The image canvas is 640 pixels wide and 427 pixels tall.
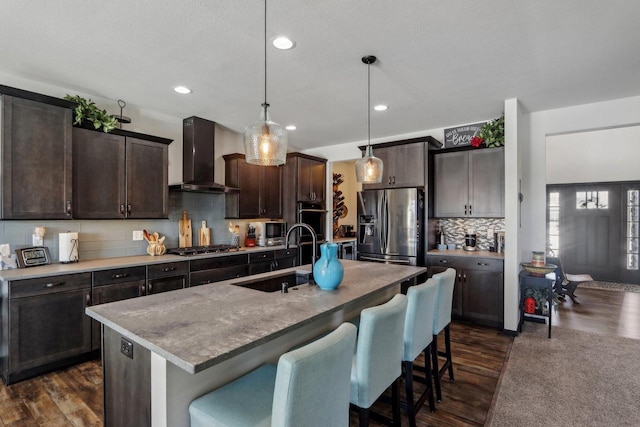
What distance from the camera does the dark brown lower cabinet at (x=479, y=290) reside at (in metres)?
3.90

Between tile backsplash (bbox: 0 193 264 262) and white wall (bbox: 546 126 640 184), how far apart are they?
21.5 ft

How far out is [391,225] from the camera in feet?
15.3

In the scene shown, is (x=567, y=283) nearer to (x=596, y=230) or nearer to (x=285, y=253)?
(x=596, y=230)

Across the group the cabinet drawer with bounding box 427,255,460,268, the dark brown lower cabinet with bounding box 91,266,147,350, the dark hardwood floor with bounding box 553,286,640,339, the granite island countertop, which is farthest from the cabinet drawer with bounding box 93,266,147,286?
the dark hardwood floor with bounding box 553,286,640,339

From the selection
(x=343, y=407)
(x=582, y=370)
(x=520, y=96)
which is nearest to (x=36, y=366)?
(x=343, y=407)

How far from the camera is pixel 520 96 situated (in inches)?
141

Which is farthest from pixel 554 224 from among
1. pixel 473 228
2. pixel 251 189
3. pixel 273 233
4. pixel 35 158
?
pixel 35 158

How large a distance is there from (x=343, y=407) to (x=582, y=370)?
9.00ft

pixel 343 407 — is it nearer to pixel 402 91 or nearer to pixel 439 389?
pixel 439 389

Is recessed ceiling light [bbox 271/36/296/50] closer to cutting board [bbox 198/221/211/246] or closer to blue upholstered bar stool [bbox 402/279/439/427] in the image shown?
blue upholstered bar stool [bbox 402/279/439/427]

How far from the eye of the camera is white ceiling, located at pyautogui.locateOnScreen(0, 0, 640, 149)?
2.10 metres

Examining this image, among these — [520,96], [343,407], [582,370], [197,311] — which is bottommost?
[582,370]

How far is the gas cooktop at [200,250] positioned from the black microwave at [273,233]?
738 millimetres

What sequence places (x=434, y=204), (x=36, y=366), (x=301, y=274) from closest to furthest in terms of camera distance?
(x=301, y=274)
(x=36, y=366)
(x=434, y=204)
